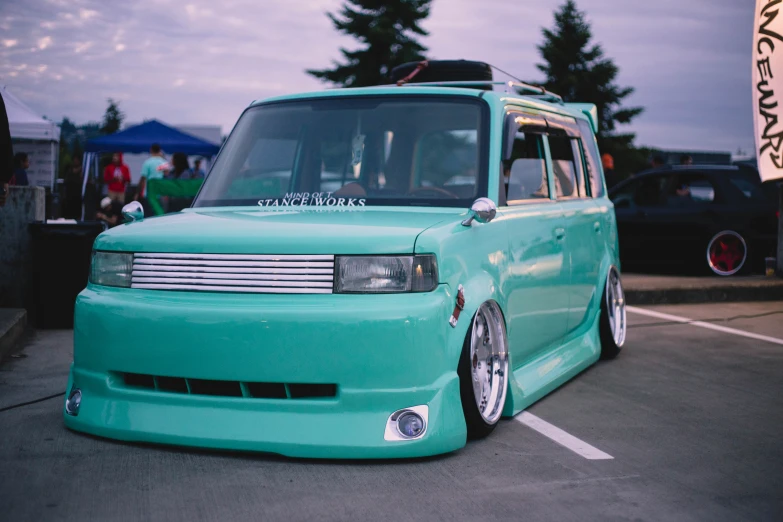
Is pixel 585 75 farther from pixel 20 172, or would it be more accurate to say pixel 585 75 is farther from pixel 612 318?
pixel 612 318

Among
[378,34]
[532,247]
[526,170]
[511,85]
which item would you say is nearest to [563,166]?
[511,85]

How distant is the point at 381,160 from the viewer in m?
5.29

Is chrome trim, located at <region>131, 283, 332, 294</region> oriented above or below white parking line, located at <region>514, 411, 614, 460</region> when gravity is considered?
above

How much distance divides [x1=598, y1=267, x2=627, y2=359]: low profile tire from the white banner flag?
4.89 metres

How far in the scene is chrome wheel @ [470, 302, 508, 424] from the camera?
4.75 meters

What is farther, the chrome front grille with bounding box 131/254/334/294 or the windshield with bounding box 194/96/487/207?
the windshield with bounding box 194/96/487/207

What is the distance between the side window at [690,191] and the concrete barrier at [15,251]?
9.69m

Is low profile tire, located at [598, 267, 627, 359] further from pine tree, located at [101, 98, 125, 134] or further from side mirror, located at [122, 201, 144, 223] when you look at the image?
pine tree, located at [101, 98, 125, 134]

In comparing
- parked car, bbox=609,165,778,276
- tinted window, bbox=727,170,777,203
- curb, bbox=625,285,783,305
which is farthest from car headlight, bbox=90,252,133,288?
tinted window, bbox=727,170,777,203

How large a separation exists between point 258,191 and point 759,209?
10.5 meters

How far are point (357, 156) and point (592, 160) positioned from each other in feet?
9.05

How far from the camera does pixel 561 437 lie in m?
4.83

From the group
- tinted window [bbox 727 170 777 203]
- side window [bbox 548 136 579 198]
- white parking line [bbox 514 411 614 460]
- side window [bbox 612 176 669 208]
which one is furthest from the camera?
side window [bbox 612 176 669 208]

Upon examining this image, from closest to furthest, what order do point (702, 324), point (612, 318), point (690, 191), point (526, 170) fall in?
point (526, 170) < point (612, 318) < point (702, 324) < point (690, 191)
